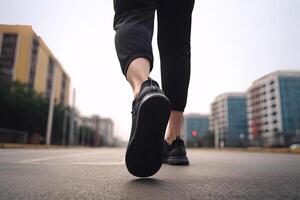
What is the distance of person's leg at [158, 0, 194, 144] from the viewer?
1.40 meters

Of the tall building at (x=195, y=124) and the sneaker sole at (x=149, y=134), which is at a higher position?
the tall building at (x=195, y=124)

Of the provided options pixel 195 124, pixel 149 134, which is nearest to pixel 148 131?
pixel 149 134

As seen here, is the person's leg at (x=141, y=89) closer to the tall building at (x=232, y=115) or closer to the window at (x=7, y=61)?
the window at (x=7, y=61)

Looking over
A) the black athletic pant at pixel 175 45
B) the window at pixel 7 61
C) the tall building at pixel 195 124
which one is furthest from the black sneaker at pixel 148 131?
the tall building at pixel 195 124

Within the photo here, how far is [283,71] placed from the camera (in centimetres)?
5828

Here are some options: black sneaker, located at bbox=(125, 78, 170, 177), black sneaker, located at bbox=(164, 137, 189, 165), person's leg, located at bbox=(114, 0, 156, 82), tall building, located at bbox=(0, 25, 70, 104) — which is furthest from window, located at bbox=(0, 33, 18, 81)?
black sneaker, located at bbox=(125, 78, 170, 177)

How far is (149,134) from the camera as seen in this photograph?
2.87 feet

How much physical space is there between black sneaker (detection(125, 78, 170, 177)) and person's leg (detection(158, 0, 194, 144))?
1.74 ft

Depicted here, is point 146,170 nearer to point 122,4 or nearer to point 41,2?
point 122,4

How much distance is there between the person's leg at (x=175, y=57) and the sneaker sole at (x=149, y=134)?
1.79ft

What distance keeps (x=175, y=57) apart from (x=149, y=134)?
2.14 feet

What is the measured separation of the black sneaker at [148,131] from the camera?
2.86 feet

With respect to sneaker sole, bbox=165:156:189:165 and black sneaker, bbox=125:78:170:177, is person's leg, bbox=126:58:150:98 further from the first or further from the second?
sneaker sole, bbox=165:156:189:165

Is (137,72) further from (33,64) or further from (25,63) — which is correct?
(33,64)
